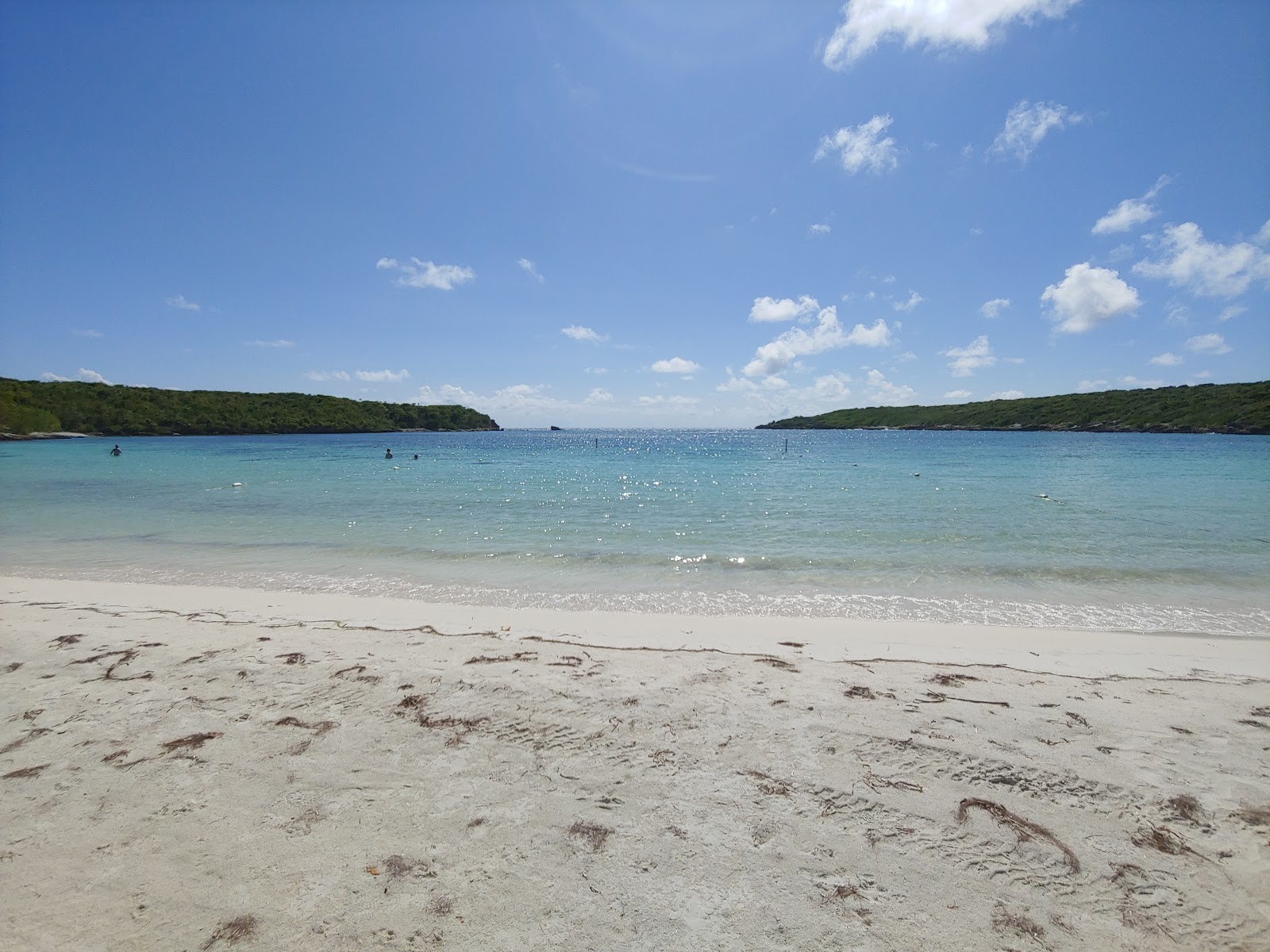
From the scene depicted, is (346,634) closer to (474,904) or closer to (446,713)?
(446,713)

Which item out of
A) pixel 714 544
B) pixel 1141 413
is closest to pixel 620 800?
pixel 714 544

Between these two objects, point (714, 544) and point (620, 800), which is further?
point (714, 544)

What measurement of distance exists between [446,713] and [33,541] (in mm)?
18402

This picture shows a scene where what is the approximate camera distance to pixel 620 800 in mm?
3938

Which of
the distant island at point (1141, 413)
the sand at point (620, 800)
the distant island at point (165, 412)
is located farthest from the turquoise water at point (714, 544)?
the distant island at point (1141, 413)

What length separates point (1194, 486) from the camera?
2802 cm

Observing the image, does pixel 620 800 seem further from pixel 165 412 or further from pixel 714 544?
pixel 165 412

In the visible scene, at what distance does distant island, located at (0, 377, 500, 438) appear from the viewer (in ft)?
336

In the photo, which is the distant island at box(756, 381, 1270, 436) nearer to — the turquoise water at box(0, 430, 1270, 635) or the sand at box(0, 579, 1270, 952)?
the turquoise water at box(0, 430, 1270, 635)

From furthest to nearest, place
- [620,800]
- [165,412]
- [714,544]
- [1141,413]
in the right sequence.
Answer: [1141,413]
[165,412]
[714,544]
[620,800]

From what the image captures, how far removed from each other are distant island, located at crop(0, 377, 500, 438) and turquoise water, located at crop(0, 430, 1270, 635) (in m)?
107

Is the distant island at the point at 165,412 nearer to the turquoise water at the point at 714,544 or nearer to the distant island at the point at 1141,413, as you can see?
the turquoise water at the point at 714,544

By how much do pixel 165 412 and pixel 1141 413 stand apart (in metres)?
230

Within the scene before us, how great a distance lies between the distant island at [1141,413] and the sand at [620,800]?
144 meters
